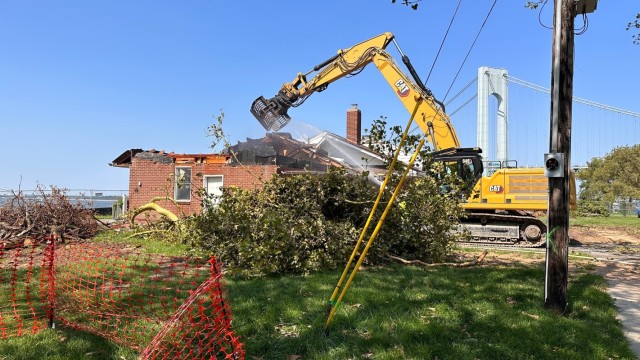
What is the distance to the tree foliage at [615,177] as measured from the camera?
33250mm

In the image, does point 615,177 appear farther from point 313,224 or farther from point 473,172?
point 313,224

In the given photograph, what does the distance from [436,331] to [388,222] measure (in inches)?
147

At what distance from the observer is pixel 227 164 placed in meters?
14.7

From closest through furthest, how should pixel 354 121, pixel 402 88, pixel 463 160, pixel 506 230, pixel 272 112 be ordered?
pixel 463 160 → pixel 402 88 → pixel 506 230 → pixel 272 112 → pixel 354 121

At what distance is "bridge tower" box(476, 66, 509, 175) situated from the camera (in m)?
31.3

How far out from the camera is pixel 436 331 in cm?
389

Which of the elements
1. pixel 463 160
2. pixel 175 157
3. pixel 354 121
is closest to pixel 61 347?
pixel 463 160

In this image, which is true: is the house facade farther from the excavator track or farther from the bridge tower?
the bridge tower

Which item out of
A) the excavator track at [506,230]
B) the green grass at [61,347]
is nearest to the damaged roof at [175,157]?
the excavator track at [506,230]

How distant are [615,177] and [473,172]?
31.6 metres

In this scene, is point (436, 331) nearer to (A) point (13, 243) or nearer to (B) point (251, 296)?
(B) point (251, 296)

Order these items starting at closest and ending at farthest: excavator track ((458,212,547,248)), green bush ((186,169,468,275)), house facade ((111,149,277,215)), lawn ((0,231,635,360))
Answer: lawn ((0,231,635,360)) < green bush ((186,169,468,275)) < excavator track ((458,212,547,248)) < house facade ((111,149,277,215))

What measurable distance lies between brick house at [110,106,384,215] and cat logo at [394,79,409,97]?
197 cm

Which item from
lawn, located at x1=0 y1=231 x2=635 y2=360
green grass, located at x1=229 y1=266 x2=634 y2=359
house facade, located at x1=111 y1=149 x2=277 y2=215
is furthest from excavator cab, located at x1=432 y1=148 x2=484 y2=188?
house facade, located at x1=111 y1=149 x2=277 y2=215
